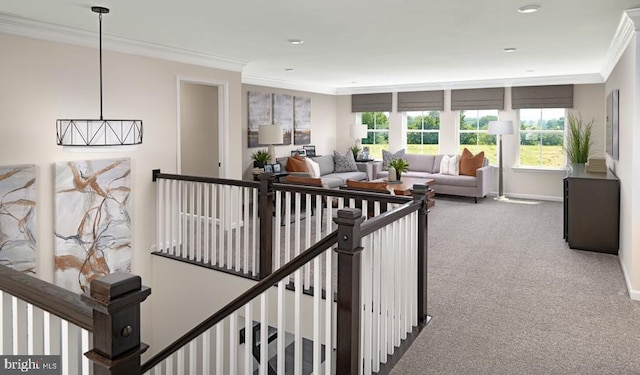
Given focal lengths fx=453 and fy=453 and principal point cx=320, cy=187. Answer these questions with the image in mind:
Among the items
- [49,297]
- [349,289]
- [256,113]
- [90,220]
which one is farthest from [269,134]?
[49,297]

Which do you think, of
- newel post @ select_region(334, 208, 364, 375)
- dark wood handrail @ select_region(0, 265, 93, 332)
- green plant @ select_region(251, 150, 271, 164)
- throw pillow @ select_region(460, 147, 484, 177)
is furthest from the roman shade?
dark wood handrail @ select_region(0, 265, 93, 332)

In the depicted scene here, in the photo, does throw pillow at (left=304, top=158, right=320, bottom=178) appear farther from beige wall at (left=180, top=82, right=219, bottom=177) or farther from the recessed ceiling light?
the recessed ceiling light

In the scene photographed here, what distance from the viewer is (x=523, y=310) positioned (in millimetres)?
3605

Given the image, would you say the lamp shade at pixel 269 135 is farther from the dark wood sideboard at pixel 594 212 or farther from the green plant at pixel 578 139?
the green plant at pixel 578 139

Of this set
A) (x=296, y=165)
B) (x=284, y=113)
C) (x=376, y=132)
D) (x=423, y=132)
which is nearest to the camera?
(x=296, y=165)

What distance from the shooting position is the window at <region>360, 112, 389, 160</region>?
10625mm

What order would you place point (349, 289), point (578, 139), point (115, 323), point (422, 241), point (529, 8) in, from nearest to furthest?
point (115, 323), point (349, 289), point (422, 241), point (529, 8), point (578, 139)

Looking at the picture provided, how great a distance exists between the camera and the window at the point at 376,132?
34.9ft

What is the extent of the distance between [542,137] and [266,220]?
22.6ft

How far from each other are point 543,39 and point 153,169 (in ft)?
14.9

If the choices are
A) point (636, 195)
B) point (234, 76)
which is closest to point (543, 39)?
point (636, 195)

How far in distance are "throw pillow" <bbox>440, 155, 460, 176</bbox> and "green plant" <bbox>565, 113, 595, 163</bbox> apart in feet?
6.43

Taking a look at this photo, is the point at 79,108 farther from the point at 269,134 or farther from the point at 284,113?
the point at 284,113

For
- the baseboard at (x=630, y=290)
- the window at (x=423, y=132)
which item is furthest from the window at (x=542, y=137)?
the baseboard at (x=630, y=290)
